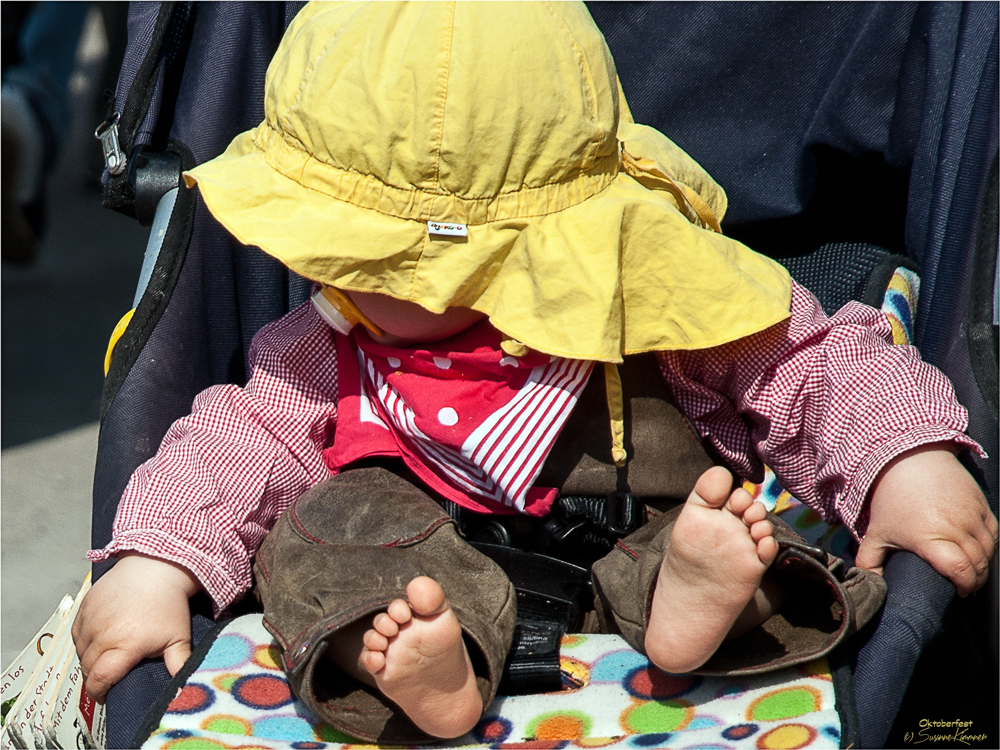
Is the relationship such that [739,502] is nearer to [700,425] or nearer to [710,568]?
[710,568]

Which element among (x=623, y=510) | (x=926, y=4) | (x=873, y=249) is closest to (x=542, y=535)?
(x=623, y=510)

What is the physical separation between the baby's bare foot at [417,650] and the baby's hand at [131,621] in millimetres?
250

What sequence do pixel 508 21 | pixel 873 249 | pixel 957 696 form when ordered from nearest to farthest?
pixel 508 21 → pixel 957 696 → pixel 873 249

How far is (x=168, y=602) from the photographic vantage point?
3.35 ft

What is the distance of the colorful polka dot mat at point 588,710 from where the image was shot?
34.3 inches

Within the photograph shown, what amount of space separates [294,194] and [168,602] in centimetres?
40

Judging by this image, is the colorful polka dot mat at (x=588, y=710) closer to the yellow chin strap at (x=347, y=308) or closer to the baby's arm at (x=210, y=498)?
the baby's arm at (x=210, y=498)

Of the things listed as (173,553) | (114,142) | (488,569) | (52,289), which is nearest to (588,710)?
(488,569)

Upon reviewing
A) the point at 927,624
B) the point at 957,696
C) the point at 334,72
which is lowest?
the point at 957,696

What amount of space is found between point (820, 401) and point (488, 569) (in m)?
0.36

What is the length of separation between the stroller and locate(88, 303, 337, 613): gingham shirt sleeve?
0.19 feet

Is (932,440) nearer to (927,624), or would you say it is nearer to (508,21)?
(927,624)

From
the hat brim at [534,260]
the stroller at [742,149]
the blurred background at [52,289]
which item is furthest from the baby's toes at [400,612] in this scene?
the blurred background at [52,289]

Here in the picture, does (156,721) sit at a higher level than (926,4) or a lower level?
lower
